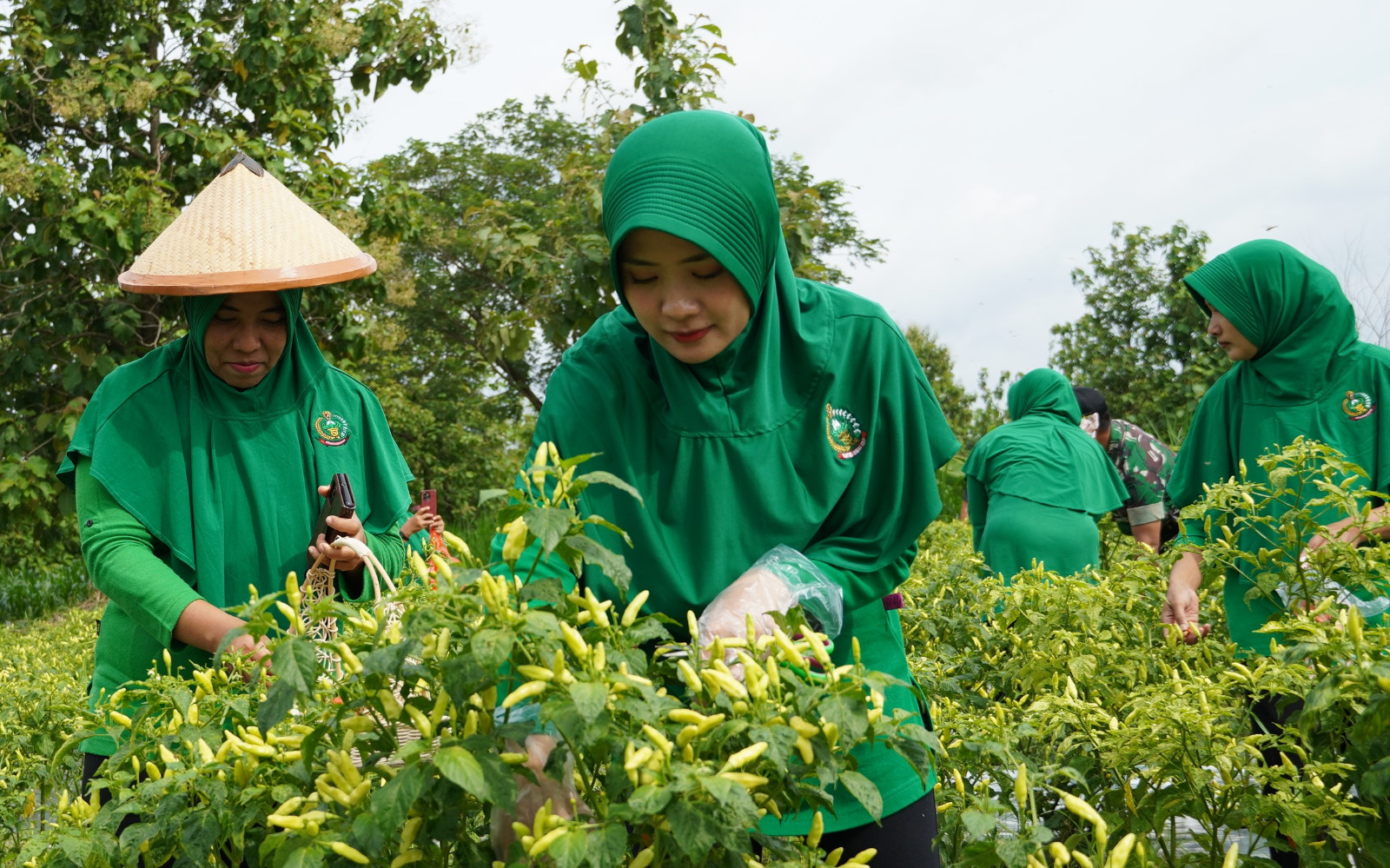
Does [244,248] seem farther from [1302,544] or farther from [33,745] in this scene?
[1302,544]

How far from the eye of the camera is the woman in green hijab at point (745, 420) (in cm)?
172

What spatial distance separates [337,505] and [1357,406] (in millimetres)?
2656

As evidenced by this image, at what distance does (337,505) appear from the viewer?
8.18ft

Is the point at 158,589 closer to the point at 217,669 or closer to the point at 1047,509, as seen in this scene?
the point at 217,669

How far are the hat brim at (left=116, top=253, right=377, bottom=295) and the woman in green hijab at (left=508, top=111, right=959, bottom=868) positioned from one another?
37.1 inches

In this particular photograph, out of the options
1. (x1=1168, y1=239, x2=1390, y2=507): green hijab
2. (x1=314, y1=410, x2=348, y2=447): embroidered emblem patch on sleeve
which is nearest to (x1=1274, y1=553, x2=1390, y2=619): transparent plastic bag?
(x1=1168, y1=239, x2=1390, y2=507): green hijab

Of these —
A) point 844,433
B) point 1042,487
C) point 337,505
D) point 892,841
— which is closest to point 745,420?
point 844,433

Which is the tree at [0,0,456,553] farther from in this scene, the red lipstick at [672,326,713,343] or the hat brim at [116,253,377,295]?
the red lipstick at [672,326,713,343]

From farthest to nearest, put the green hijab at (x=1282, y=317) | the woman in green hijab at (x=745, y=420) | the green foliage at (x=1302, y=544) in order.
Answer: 1. the green hijab at (x=1282, y=317)
2. the green foliage at (x=1302, y=544)
3. the woman in green hijab at (x=745, y=420)

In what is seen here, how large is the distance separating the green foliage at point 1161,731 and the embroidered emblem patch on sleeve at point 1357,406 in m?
0.72

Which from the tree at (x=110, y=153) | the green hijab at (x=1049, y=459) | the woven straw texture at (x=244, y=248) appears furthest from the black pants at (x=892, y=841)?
the tree at (x=110, y=153)

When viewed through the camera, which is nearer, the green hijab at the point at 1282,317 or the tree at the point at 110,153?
the green hijab at the point at 1282,317

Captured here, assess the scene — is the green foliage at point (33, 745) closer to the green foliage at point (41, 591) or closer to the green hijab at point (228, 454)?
the green hijab at point (228, 454)

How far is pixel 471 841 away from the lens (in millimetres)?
1363
